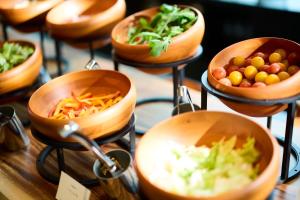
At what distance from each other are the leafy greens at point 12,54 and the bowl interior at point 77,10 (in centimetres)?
22

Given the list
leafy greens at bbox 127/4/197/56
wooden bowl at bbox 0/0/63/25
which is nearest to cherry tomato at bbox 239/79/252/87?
leafy greens at bbox 127/4/197/56

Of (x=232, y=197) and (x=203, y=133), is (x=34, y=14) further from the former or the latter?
(x=232, y=197)

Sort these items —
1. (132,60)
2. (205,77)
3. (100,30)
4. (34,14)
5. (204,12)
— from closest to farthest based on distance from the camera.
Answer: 1. (205,77)
2. (132,60)
3. (100,30)
4. (34,14)
5. (204,12)

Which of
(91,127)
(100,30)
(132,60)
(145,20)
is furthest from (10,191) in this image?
(145,20)

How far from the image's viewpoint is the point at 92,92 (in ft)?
5.46

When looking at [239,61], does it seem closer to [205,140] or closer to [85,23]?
[205,140]

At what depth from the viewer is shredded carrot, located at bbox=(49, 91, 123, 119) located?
148 centimetres

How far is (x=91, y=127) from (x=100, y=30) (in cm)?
78

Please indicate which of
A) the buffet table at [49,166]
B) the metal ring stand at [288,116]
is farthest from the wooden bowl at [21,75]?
the metal ring stand at [288,116]

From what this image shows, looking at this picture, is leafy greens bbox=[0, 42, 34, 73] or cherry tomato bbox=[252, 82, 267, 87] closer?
cherry tomato bbox=[252, 82, 267, 87]

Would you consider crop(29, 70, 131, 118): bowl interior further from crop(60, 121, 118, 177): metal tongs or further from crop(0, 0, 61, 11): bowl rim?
crop(0, 0, 61, 11): bowl rim

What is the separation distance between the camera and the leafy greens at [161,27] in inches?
63.6

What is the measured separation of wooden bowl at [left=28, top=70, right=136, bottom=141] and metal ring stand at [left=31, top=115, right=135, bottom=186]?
0.06 ft

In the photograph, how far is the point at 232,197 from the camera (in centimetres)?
96
